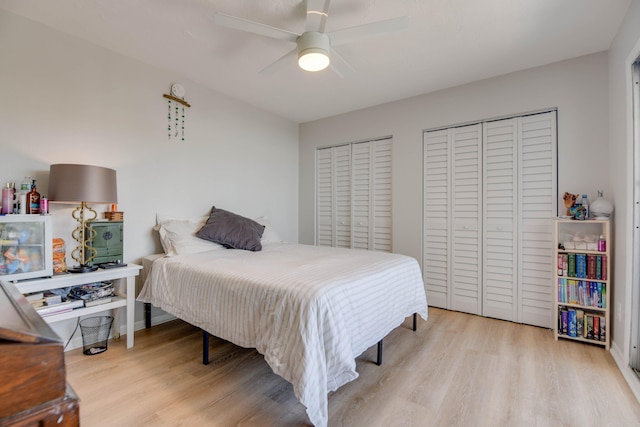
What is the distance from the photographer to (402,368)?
2100 millimetres

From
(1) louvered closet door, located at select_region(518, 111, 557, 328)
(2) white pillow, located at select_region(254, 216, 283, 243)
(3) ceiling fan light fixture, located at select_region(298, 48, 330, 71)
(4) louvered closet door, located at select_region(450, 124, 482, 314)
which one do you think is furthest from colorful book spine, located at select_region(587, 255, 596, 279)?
(2) white pillow, located at select_region(254, 216, 283, 243)

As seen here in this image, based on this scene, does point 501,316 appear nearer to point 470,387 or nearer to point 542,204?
point 542,204

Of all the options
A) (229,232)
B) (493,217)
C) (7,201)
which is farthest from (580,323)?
(7,201)

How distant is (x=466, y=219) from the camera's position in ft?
10.5

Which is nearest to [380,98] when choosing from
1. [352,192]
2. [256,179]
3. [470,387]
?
[352,192]

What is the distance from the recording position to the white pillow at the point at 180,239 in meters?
2.69

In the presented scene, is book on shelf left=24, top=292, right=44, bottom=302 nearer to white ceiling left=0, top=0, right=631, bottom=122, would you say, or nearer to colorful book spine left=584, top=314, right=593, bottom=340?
white ceiling left=0, top=0, right=631, bottom=122

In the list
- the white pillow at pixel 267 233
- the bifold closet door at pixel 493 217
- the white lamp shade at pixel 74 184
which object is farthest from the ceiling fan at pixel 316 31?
the white pillow at pixel 267 233

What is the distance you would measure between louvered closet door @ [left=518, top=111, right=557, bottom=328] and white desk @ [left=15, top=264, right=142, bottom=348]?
11.6 ft

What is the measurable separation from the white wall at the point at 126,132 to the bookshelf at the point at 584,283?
3270 mm

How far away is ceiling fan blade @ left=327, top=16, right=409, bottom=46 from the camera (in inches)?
68.6

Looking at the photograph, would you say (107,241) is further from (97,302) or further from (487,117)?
(487,117)

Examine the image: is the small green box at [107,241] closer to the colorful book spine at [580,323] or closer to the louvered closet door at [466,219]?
the louvered closet door at [466,219]

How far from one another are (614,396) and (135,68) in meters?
4.35
